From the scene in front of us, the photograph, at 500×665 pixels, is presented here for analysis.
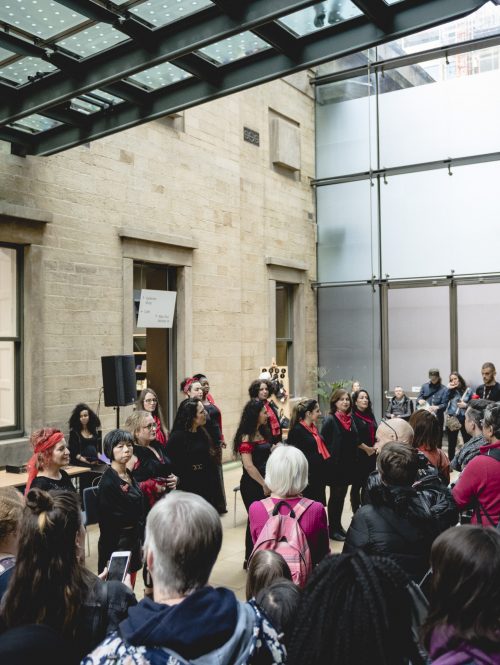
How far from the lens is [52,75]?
5824mm

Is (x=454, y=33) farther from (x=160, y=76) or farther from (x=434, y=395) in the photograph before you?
(x=160, y=76)

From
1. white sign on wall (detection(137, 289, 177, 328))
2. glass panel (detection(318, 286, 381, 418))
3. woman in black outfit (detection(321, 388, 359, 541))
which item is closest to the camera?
woman in black outfit (detection(321, 388, 359, 541))

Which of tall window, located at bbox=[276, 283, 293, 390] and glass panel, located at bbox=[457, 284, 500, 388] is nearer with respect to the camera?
glass panel, located at bbox=[457, 284, 500, 388]

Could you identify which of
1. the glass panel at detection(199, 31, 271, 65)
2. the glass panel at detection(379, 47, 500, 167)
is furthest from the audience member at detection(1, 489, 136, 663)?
the glass panel at detection(379, 47, 500, 167)

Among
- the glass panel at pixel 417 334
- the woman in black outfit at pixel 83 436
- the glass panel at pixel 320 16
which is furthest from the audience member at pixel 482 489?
the glass panel at pixel 417 334

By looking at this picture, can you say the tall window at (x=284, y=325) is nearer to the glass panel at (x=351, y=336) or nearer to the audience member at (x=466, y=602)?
the glass panel at (x=351, y=336)

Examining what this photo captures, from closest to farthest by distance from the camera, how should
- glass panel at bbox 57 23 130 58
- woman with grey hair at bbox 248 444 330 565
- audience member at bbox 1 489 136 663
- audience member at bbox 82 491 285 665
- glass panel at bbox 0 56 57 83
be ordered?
audience member at bbox 82 491 285 665 → audience member at bbox 1 489 136 663 → woman with grey hair at bbox 248 444 330 565 → glass panel at bbox 57 23 130 58 → glass panel at bbox 0 56 57 83

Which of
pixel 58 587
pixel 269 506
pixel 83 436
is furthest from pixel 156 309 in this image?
pixel 58 587

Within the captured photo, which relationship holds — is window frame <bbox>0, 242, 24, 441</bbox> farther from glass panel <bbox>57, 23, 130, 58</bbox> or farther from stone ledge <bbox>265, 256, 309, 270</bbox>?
stone ledge <bbox>265, 256, 309, 270</bbox>

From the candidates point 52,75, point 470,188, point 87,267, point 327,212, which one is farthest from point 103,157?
point 470,188

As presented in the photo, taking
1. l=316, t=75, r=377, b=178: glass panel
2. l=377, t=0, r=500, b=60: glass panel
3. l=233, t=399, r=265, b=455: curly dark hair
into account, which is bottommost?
l=233, t=399, r=265, b=455: curly dark hair

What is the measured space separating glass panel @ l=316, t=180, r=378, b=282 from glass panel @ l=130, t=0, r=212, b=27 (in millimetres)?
9464

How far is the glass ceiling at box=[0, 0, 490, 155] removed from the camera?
4664 millimetres

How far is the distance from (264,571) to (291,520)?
629mm
